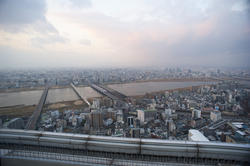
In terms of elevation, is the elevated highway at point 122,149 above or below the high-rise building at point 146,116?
above

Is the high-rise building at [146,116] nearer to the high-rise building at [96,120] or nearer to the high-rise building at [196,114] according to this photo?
the high-rise building at [96,120]

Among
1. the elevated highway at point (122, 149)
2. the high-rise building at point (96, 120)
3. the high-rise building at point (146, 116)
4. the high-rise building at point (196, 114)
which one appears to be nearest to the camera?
the elevated highway at point (122, 149)

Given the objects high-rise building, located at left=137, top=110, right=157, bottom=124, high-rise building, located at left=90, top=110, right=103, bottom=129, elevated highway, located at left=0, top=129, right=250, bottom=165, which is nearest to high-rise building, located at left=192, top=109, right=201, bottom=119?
high-rise building, located at left=137, top=110, right=157, bottom=124

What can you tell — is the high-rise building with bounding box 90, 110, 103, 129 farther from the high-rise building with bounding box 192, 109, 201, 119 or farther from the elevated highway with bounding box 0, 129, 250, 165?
the high-rise building with bounding box 192, 109, 201, 119

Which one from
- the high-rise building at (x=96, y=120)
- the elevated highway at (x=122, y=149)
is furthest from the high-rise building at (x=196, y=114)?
the elevated highway at (x=122, y=149)

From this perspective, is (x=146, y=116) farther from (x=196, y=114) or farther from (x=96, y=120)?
(x=196, y=114)

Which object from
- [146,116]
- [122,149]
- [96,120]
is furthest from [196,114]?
[122,149]

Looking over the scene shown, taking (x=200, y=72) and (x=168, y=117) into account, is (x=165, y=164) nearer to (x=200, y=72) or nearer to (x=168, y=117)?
(x=168, y=117)

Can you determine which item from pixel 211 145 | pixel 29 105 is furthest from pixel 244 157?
pixel 29 105
